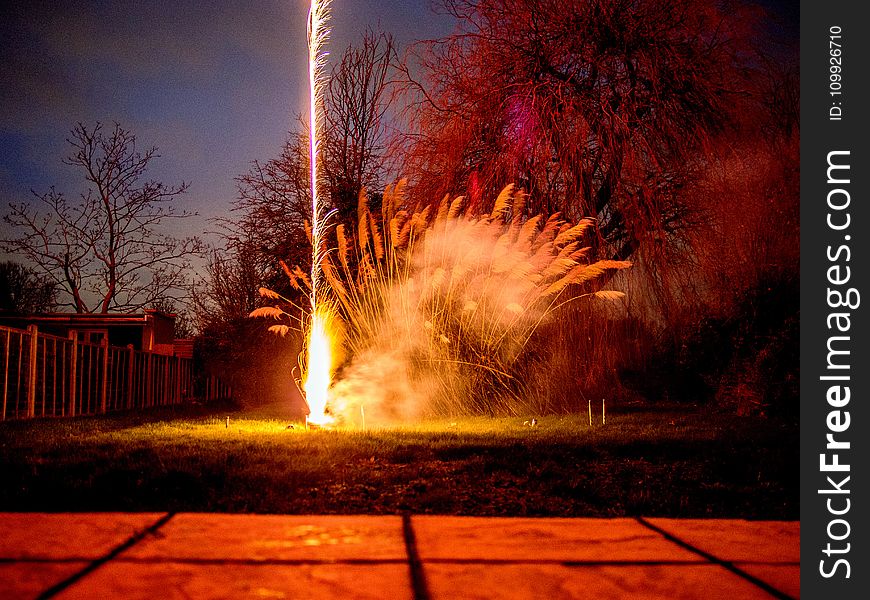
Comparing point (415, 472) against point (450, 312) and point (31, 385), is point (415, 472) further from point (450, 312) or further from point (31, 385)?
point (31, 385)

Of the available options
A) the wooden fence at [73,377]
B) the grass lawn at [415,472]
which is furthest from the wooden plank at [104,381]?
the grass lawn at [415,472]

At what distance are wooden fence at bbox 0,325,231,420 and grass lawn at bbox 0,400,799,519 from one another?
8.88 feet

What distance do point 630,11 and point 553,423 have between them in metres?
5.43

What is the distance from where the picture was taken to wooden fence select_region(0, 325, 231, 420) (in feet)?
25.5

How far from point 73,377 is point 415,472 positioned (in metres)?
6.94

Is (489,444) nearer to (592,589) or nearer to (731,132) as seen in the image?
(592,589)

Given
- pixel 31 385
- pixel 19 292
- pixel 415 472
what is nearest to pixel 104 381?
pixel 31 385

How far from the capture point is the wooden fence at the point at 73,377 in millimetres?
7758

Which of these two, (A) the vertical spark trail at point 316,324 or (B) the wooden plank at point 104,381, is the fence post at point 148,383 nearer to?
(B) the wooden plank at point 104,381

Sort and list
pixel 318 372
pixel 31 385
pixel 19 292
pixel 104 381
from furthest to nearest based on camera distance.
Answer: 1. pixel 19 292
2. pixel 104 381
3. pixel 31 385
4. pixel 318 372

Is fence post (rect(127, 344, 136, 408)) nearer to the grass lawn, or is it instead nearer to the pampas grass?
the pampas grass

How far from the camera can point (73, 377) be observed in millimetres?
9031
